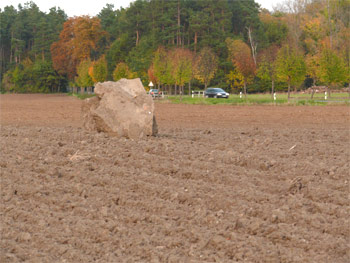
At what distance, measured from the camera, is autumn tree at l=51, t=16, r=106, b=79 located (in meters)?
86.3

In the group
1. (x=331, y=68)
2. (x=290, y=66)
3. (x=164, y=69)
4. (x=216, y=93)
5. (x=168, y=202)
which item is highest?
(x=164, y=69)

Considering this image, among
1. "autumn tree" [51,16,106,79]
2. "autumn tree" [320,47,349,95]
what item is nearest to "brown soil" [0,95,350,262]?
"autumn tree" [320,47,349,95]

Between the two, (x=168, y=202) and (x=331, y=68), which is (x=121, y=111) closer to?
(x=168, y=202)

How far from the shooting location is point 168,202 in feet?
20.1

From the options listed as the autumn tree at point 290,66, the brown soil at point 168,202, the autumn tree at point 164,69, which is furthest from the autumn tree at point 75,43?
the brown soil at point 168,202

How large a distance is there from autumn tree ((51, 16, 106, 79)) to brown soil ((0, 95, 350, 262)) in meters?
79.8

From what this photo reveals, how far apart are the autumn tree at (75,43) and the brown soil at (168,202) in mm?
79807

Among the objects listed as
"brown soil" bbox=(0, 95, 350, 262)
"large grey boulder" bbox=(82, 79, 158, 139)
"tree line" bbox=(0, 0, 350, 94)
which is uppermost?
"tree line" bbox=(0, 0, 350, 94)

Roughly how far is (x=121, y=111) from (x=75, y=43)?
81.6m

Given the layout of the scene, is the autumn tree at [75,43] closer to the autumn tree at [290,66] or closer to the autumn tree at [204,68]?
the autumn tree at [204,68]

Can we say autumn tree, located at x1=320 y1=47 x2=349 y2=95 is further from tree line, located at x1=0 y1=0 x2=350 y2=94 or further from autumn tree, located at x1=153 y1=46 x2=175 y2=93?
autumn tree, located at x1=153 y1=46 x2=175 y2=93

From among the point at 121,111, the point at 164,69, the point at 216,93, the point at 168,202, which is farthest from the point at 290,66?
the point at 168,202

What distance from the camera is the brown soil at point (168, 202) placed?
4910 millimetres

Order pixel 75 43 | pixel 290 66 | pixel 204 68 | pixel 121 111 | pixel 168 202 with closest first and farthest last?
pixel 168 202, pixel 121 111, pixel 290 66, pixel 204 68, pixel 75 43
